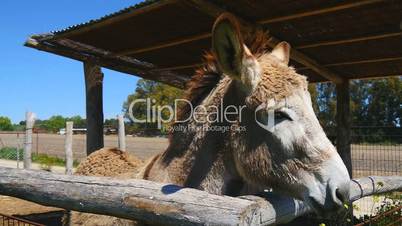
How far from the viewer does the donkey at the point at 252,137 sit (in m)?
2.25

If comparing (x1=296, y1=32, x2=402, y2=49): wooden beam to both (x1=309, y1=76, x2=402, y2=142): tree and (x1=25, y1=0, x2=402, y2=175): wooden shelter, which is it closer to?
(x1=25, y1=0, x2=402, y2=175): wooden shelter

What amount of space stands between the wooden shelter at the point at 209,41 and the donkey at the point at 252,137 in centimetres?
223

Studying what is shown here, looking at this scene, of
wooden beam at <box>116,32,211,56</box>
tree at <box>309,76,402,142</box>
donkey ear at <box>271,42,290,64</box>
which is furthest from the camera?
tree at <box>309,76,402,142</box>

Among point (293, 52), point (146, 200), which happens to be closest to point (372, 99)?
point (293, 52)

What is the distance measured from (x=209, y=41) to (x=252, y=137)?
420 centimetres

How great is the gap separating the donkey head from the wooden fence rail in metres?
0.18

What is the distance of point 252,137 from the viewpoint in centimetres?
248

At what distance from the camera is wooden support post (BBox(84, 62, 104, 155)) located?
6625 millimetres

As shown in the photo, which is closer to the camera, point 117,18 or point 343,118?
point 117,18

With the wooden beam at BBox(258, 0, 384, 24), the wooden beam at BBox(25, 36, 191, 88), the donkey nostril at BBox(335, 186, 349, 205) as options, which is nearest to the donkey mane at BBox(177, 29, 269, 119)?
the donkey nostril at BBox(335, 186, 349, 205)

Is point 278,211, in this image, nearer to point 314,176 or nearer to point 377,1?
point 314,176

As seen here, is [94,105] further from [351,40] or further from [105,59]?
[351,40]

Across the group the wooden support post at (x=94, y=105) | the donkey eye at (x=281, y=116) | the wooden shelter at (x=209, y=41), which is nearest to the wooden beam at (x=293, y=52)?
the wooden shelter at (x=209, y=41)

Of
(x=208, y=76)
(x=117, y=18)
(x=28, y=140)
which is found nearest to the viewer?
(x=208, y=76)
